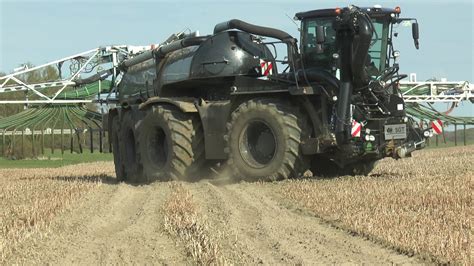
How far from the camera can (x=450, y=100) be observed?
149ft

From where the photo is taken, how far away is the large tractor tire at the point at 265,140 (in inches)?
412

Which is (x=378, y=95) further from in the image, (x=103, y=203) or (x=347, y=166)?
(x=103, y=203)

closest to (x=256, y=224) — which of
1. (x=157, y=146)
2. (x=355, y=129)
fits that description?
(x=355, y=129)

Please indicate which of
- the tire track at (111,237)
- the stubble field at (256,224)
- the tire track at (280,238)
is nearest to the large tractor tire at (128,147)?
the stubble field at (256,224)

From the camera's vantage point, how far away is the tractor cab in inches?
427

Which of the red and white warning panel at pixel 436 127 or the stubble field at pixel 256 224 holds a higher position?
the red and white warning panel at pixel 436 127

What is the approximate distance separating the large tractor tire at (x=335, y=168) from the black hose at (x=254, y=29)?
223 centimetres

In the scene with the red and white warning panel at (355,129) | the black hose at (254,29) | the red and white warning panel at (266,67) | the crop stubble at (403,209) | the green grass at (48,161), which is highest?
the black hose at (254,29)

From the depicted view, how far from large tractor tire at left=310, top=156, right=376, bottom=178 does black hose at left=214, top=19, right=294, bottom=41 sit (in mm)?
2233

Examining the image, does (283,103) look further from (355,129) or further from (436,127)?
(436,127)

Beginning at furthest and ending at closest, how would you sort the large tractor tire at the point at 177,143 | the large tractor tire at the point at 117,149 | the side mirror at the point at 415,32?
the large tractor tire at the point at 117,149 → the large tractor tire at the point at 177,143 → the side mirror at the point at 415,32

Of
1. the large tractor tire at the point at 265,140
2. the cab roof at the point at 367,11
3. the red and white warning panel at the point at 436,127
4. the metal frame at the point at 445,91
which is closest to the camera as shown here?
the large tractor tire at the point at 265,140

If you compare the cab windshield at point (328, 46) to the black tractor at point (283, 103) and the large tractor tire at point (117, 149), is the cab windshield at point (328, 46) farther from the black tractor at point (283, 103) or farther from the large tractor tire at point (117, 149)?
the large tractor tire at point (117, 149)

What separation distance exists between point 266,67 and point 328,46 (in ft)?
3.98
